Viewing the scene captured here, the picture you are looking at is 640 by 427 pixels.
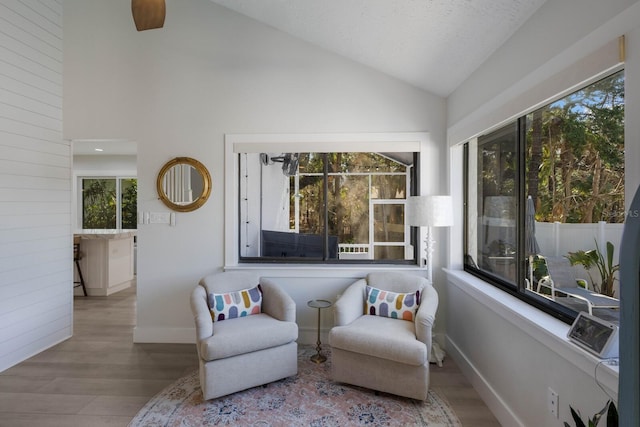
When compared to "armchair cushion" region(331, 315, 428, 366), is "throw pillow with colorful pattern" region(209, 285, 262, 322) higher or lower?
higher

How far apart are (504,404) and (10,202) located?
4.08 metres

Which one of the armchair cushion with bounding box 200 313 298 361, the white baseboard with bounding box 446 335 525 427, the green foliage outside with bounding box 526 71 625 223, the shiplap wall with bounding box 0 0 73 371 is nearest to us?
the green foliage outside with bounding box 526 71 625 223

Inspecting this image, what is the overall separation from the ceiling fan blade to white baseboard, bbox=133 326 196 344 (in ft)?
8.63

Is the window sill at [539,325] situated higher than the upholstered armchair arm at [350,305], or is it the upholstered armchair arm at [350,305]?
the window sill at [539,325]

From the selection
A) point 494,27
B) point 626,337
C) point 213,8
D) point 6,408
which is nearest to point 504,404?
point 626,337

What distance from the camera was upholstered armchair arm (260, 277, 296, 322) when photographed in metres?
2.50

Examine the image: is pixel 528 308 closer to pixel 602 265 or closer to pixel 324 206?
pixel 602 265

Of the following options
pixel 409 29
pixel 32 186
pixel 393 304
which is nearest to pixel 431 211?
pixel 393 304

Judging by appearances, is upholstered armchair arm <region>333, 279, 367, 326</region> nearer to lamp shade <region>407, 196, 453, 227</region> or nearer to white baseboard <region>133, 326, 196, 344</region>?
lamp shade <region>407, 196, 453, 227</region>

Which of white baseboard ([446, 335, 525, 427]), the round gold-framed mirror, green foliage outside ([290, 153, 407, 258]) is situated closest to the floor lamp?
green foliage outside ([290, 153, 407, 258])

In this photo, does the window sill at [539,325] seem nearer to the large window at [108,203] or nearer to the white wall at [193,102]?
the white wall at [193,102]

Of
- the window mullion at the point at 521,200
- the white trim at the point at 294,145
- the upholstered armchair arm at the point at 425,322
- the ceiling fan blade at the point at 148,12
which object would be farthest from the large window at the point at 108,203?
the window mullion at the point at 521,200

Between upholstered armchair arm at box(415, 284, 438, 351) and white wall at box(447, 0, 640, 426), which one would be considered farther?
upholstered armchair arm at box(415, 284, 438, 351)

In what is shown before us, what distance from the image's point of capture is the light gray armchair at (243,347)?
2.17 m
